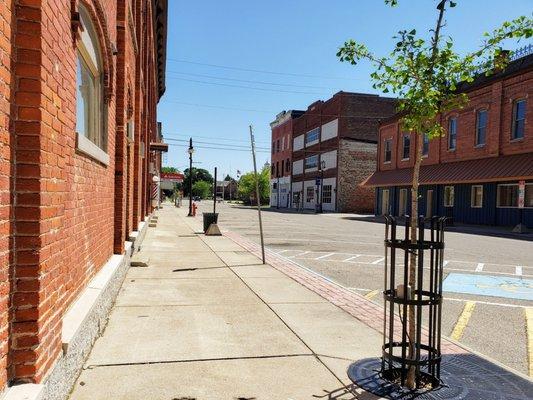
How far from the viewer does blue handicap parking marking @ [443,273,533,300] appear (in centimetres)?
849

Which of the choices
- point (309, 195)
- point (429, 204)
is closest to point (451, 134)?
point (429, 204)

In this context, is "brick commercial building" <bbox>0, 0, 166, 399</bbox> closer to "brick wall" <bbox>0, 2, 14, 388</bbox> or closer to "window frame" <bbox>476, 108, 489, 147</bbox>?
"brick wall" <bbox>0, 2, 14, 388</bbox>

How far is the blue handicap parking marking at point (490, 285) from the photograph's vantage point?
8492 mm

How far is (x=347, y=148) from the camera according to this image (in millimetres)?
49625

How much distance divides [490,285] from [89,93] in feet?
25.7

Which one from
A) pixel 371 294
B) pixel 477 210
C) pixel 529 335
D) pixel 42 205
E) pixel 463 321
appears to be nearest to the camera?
pixel 42 205

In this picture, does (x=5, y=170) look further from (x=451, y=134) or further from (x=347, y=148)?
(x=347, y=148)

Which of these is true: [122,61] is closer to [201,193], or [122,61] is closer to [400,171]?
[400,171]

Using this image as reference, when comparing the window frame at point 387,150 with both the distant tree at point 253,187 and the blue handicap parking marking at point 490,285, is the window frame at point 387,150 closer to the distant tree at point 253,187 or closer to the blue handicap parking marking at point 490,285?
the blue handicap parking marking at point 490,285

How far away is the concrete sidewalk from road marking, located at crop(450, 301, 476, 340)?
3.75ft

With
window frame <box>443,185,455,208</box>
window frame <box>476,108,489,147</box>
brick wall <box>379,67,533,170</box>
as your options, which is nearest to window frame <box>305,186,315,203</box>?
brick wall <box>379,67,533,170</box>

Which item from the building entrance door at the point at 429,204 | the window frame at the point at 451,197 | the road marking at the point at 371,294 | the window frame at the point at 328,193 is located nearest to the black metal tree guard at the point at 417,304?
the road marking at the point at 371,294

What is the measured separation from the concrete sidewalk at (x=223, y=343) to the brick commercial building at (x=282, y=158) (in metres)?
60.4

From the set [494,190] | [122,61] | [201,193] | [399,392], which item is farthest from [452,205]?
[201,193]
